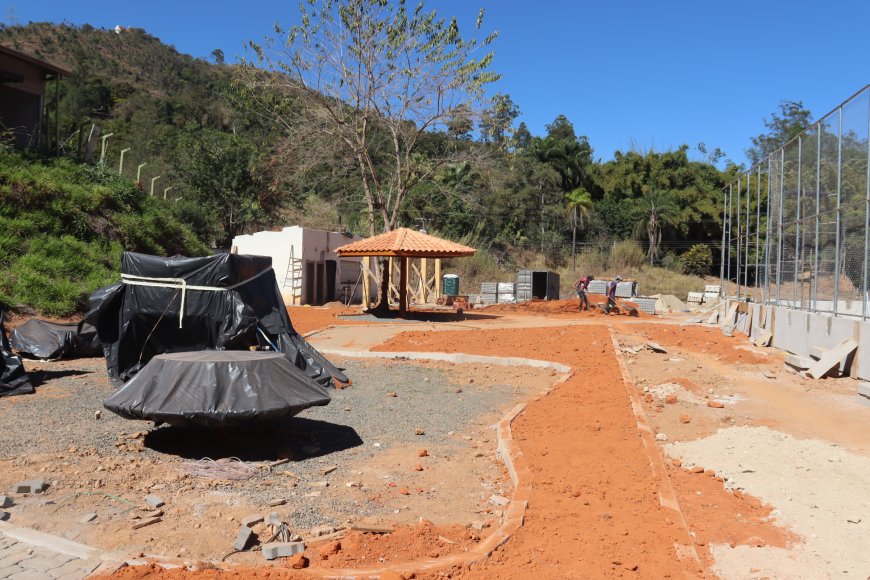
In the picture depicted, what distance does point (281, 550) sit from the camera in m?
4.46

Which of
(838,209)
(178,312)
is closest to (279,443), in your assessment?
(178,312)

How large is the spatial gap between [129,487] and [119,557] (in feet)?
5.10

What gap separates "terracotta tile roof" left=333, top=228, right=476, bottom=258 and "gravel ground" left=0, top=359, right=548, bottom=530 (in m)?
10.9

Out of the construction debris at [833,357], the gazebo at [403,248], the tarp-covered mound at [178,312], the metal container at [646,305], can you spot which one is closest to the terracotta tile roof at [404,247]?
the gazebo at [403,248]

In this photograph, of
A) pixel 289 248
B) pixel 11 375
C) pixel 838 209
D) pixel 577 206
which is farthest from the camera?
pixel 577 206

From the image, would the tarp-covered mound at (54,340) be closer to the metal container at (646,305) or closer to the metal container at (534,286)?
the metal container at (646,305)

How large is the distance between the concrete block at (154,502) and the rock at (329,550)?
1.46m

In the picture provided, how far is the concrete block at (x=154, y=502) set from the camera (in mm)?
→ 5258

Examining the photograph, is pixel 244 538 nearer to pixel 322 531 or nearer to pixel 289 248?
pixel 322 531

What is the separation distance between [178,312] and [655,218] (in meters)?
46.4

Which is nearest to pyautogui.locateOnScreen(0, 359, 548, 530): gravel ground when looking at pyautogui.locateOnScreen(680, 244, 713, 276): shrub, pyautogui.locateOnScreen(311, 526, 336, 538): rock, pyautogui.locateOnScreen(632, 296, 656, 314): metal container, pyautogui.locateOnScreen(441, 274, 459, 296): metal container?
pyautogui.locateOnScreen(311, 526, 336, 538): rock

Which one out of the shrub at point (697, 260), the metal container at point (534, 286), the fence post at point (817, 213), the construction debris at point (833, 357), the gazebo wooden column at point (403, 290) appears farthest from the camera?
the shrub at point (697, 260)

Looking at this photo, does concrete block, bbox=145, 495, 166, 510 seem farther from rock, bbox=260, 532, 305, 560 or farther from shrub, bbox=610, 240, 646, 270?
shrub, bbox=610, 240, 646, 270

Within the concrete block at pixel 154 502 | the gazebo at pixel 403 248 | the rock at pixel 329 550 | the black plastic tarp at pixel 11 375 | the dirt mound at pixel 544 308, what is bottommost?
the rock at pixel 329 550
